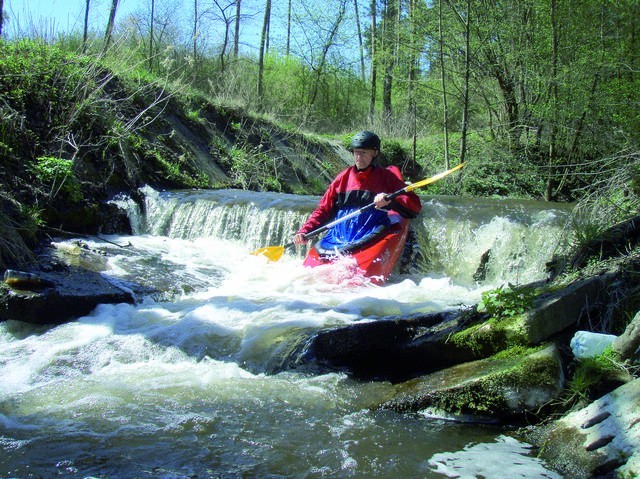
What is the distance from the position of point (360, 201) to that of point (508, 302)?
3090 mm

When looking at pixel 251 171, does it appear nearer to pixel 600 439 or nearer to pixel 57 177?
pixel 57 177

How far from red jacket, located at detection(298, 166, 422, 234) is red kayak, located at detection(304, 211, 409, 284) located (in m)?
0.23

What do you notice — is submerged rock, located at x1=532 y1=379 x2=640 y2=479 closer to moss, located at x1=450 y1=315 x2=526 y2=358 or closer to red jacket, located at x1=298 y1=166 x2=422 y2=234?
moss, located at x1=450 y1=315 x2=526 y2=358

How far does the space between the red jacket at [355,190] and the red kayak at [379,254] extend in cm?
23

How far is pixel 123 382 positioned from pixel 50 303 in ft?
4.89

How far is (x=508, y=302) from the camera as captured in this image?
9.99 feet

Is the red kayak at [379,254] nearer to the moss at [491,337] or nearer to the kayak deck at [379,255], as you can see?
the kayak deck at [379,255]

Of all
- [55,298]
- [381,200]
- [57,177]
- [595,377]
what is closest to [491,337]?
[595,377]

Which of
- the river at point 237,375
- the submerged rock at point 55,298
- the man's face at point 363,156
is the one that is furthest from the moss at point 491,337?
the man's face at point 363,156

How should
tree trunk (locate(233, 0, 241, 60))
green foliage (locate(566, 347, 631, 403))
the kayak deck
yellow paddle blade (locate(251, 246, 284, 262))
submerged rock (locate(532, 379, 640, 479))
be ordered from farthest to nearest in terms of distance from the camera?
1. tree trunk (locate(233, 0, 241, 60))
2. yellow paddle blade (locate(251, 246, 284, 262))
3. the kayak deck
4. green foliage (locate(566, 347, 631, 403))
5. submerged rock (locate(532, 379, 640, 479))

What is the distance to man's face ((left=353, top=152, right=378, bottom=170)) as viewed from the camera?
18.9ft

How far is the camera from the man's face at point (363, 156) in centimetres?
576

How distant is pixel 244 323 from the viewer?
4152 mm

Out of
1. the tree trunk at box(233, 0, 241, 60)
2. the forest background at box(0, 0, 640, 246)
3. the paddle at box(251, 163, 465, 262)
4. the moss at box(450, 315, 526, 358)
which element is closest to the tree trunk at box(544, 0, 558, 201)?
the forest background at box(0, 0, 640, 246)
